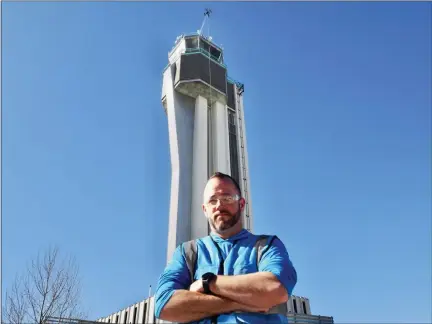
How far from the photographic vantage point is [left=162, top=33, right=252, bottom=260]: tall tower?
66.7 ft

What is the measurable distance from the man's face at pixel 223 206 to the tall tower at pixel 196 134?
17222mm

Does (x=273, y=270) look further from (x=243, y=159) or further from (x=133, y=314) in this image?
(x=133, y=314)

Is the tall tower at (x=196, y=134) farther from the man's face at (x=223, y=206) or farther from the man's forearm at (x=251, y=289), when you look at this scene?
the man's forearm at (x=251, y=289)

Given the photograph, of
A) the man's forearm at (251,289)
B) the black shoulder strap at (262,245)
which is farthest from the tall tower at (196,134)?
the man's forearm at (251,289)

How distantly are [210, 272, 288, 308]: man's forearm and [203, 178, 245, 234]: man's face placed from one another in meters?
0.40

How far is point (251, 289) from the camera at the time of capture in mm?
1733

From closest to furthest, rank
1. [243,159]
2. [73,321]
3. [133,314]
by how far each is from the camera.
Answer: [73,321]
[243,159]
[133,314]

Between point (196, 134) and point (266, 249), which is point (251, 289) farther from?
point (196, 134)

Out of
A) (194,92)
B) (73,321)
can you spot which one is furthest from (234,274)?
(194,92)

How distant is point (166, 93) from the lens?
24.1 metres

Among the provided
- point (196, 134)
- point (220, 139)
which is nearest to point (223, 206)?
point (196, 134)

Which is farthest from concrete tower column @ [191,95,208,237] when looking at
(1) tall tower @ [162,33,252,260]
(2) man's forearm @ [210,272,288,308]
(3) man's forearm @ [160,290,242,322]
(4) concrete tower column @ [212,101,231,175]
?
(2) man's forearm @ [210,272,288,308]

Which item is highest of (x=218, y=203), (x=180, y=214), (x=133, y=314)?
(x=180, y=214)

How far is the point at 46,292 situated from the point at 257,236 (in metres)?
14.4
